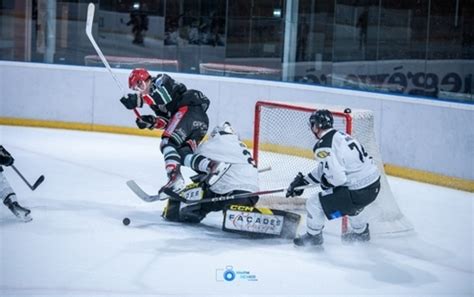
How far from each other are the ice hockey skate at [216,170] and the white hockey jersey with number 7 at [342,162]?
1.88 feet

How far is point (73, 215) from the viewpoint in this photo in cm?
536

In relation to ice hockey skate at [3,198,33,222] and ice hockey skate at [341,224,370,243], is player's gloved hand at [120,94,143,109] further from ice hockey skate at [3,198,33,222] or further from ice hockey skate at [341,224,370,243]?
ice hockey skate at [341,224,370,243]

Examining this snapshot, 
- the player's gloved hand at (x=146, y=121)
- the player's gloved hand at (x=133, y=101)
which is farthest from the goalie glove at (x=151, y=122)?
the player's gloved hand at (x=133, y=101)

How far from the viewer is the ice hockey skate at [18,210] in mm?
5031

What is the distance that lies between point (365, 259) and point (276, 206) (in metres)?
1.02

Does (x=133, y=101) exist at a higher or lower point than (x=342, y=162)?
higher

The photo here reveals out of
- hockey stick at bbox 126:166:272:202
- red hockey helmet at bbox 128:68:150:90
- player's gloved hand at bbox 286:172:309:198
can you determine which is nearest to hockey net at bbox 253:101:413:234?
hockey stick at bbox 126:166:272:202

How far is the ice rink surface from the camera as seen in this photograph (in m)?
3.96

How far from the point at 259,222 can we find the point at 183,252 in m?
0.45

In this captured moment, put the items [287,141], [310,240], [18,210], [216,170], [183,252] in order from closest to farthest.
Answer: [183,252] < [310,240] < [18,210] < [216,170] < [287,141]

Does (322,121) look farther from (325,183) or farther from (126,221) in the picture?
(126,221)

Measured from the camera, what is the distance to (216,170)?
515 cm

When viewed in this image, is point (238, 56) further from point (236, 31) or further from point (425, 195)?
point (425, 195)

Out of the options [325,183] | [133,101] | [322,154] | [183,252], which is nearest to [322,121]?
[322,154]
